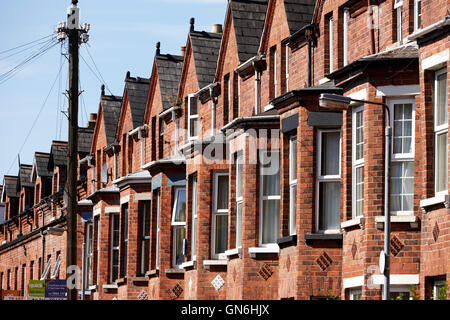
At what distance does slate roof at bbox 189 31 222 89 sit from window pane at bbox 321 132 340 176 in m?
12.9

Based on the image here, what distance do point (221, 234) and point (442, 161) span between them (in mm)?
14228

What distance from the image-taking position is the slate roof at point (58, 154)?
61188mm

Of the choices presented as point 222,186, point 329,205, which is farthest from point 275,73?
point 329,205

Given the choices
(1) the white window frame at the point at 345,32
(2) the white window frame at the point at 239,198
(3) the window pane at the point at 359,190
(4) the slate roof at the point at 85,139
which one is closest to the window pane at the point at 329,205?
(3) the window pane at the point at 359,190

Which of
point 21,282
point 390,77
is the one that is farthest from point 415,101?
point 21,282

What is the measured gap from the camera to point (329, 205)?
25688mm

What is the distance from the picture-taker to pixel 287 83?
30.9m

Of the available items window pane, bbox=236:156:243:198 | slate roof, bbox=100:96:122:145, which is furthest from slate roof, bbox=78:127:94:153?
window pane, bbox=236:156:243:198

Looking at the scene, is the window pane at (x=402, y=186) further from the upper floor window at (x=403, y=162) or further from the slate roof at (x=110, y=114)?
the slate roof at (x=110, y=114)

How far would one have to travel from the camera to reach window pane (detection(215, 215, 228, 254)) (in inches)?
1318

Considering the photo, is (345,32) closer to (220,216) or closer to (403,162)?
(403,162)

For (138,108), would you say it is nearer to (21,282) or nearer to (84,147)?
(84,147)

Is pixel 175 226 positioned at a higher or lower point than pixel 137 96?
lower

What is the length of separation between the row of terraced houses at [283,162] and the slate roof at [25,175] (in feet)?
69.0
